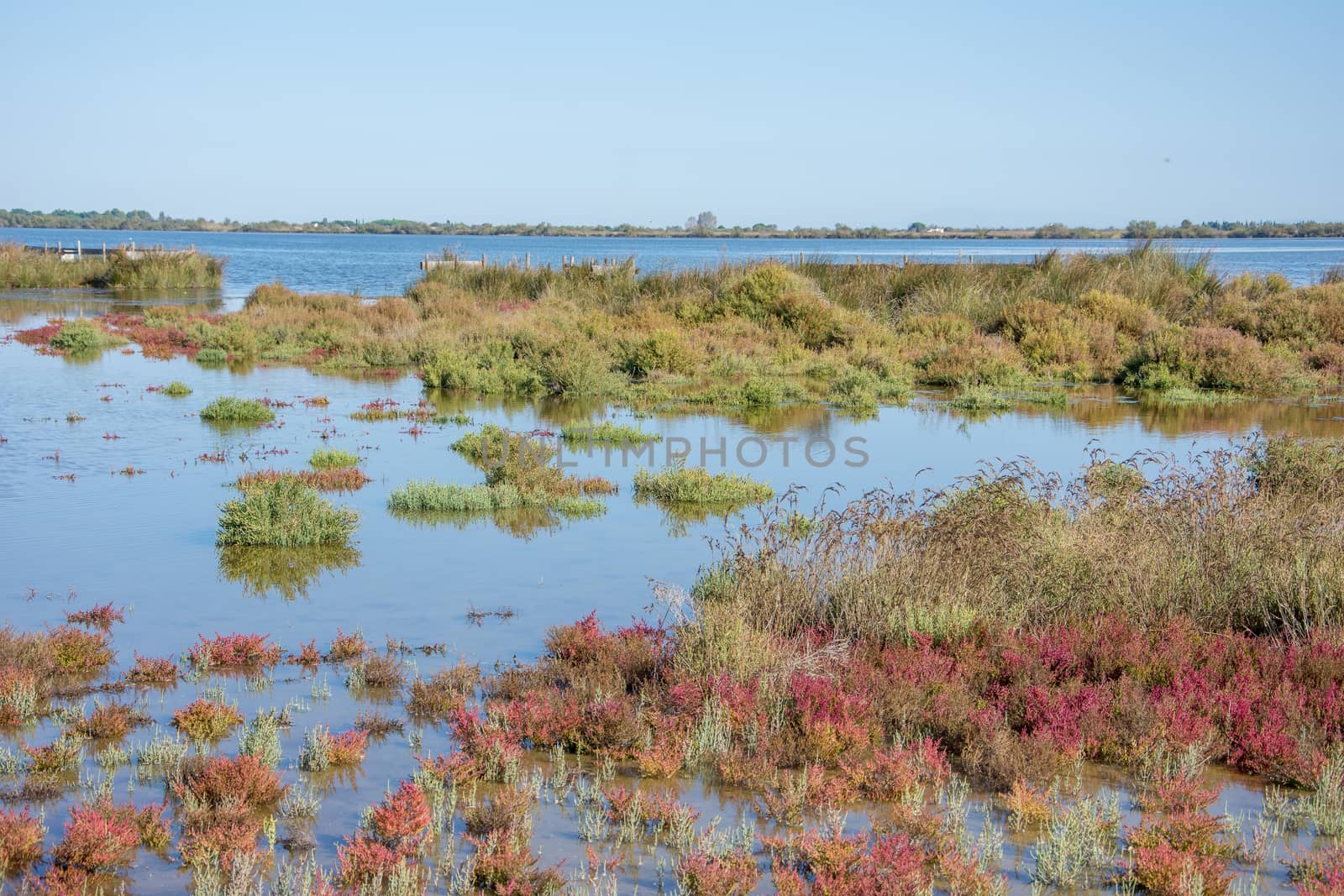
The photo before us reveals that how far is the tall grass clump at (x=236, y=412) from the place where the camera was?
17.1 meters

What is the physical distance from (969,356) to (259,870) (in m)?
20.0

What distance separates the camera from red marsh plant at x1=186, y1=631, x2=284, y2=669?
7426 mm

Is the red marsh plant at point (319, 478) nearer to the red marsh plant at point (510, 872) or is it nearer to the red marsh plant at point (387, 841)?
→ the red marsh plant at point (387, 841)

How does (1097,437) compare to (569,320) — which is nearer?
(1097,437)

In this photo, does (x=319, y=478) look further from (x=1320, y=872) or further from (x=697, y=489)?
(x=1320, y=872)

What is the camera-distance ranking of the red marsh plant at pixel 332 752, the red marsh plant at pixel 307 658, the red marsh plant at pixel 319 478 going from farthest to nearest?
the red marsh plant at pixel 319 478, the red marsh plant at pixel 307 658, the red marsh plant at pixel 332 752

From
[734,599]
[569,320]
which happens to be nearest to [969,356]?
[569,320]

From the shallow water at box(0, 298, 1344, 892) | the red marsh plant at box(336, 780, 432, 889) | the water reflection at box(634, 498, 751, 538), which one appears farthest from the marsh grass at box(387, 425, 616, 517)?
the red marsh plant at box(336, 780, 432, 889)

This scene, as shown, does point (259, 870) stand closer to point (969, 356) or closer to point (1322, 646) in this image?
point (1322, 646)

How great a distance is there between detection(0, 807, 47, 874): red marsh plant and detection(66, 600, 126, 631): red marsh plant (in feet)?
11.0

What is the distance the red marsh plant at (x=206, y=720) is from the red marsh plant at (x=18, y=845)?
132 cm

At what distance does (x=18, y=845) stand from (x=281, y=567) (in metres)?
5.25

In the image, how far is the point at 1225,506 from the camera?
857cm

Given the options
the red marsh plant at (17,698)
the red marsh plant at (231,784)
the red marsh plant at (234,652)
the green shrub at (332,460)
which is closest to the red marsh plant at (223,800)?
the red marsh plant at (231,784)
